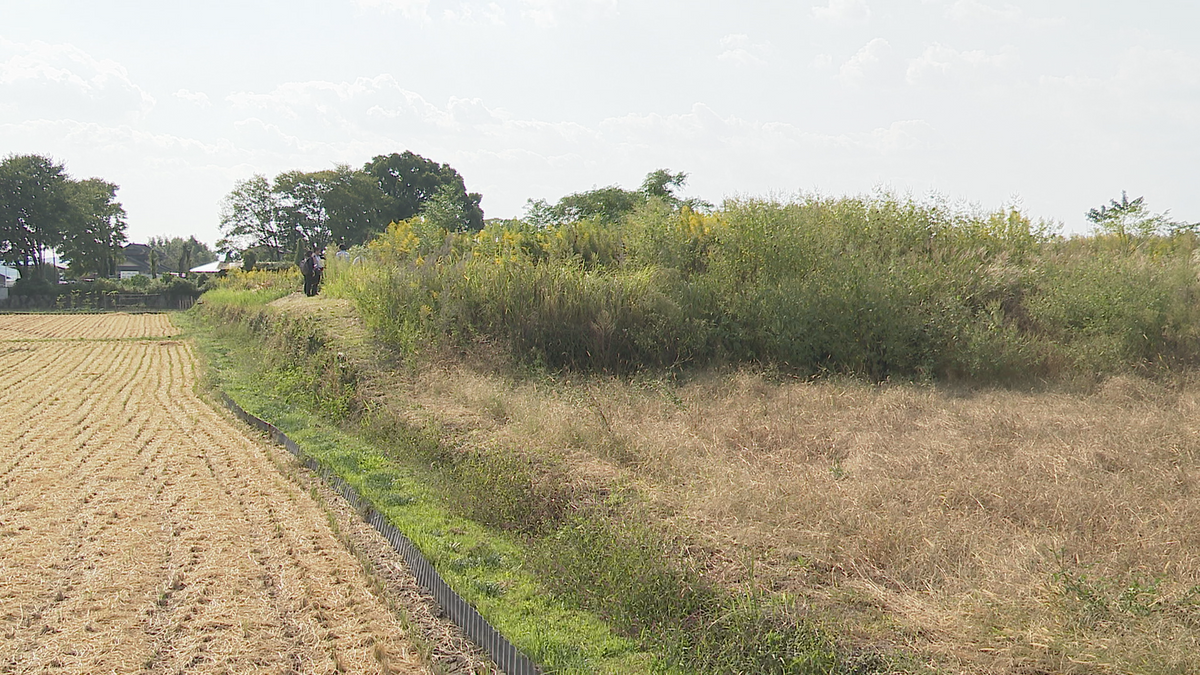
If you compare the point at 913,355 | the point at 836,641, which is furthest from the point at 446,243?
the point at 836,641

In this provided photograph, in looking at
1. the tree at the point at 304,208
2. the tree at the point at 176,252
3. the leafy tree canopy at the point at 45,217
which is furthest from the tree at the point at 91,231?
the tree at the point at 176,252

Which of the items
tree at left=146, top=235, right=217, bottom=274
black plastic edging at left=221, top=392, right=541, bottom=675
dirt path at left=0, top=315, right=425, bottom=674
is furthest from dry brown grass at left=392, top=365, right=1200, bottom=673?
tree at left=146, top=235, right=217, bottom=274

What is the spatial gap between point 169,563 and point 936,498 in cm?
531

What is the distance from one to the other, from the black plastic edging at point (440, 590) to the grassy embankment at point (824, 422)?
2.16ft

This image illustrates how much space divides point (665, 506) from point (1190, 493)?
3497mm

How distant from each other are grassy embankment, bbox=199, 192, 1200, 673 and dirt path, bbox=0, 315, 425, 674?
1.35 meters

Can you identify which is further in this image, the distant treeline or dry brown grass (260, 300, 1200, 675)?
the distant treeline

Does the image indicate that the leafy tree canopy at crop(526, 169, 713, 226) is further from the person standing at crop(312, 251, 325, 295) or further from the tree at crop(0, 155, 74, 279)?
the tree at crop(0, 155, 74, 279)

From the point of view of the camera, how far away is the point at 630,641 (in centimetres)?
470

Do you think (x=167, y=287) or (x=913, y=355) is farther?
(x=167, y=287)

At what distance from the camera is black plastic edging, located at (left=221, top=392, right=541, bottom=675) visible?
4453mm

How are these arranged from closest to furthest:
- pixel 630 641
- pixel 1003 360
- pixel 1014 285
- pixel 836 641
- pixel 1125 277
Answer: pixel 836 641
pixel 630 641
pixel 1003 360
pixel 1125 277
pixel 1014 285

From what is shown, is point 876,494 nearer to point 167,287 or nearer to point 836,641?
point 836,641

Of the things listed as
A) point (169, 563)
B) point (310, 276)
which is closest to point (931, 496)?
point (169, 563)
